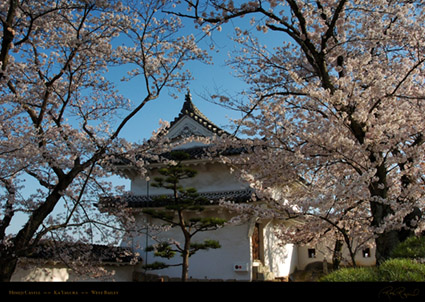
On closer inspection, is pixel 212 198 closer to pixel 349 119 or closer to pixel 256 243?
pixel 256 243

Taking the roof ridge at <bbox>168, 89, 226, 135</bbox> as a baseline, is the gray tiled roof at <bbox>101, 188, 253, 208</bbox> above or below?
below

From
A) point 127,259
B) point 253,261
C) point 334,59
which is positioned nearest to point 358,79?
point 334,59

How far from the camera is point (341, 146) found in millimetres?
6973

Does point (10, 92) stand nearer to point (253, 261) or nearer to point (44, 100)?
point (44, 100)

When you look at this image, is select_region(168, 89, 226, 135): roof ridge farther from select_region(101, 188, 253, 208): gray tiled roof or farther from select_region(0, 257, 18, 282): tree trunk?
select_region(0, 257, 18, 282): tree trunk

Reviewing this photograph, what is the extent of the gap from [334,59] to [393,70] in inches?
74.9

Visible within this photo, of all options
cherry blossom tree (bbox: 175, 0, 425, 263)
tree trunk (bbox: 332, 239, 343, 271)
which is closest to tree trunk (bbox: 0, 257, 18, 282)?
cherry blossom tree (bbox: 175, 0, 425, 263)

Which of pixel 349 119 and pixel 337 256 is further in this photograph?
pixel 337 256

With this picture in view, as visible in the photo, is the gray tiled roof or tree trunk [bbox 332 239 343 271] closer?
tree trunk [bbox 332 239 343 271]

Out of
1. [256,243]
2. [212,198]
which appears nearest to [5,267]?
[212,198]

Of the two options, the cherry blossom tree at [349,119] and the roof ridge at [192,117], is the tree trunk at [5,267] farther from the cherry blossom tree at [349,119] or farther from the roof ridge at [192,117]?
the roof ridge at [192,117]
